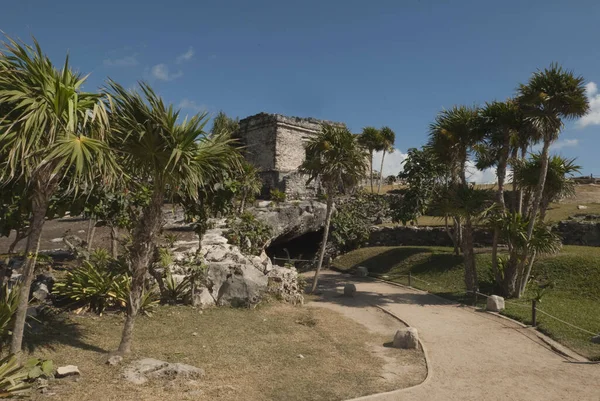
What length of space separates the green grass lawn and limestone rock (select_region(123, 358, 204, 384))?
27.1ft

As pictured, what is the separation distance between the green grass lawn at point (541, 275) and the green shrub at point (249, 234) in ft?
21.3

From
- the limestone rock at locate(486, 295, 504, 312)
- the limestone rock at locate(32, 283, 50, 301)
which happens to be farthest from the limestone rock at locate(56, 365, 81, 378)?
the limestone rock at locate(486, 295, 504, 312)

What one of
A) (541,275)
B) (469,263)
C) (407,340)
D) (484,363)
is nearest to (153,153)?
(407,340)

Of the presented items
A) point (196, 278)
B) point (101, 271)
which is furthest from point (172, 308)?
point (101, 271)

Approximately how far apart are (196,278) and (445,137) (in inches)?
437

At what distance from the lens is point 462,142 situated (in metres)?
16.0

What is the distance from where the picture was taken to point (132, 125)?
21.8ft

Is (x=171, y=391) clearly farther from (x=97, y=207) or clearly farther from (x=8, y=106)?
(x=97, y=207)

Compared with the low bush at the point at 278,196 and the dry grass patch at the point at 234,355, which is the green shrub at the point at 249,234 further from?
the low bush at the point at 278,196

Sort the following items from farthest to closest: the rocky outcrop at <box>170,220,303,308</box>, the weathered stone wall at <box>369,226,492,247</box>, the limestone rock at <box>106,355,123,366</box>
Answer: the weathered stone wall at <box>369,226,492,247</box> < the rocky outcrop at <box>170,220,303,308</box> < the limestone rock at <box>106,355,123,366</box>

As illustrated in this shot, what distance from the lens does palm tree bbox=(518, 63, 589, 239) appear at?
514 inches

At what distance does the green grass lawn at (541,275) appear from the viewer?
414 inches

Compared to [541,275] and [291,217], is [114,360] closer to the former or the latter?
[541,275]

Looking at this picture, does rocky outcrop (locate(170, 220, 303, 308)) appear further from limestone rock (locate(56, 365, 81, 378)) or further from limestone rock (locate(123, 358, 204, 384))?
limestone rock (locate(56, 365, 81, 378))
